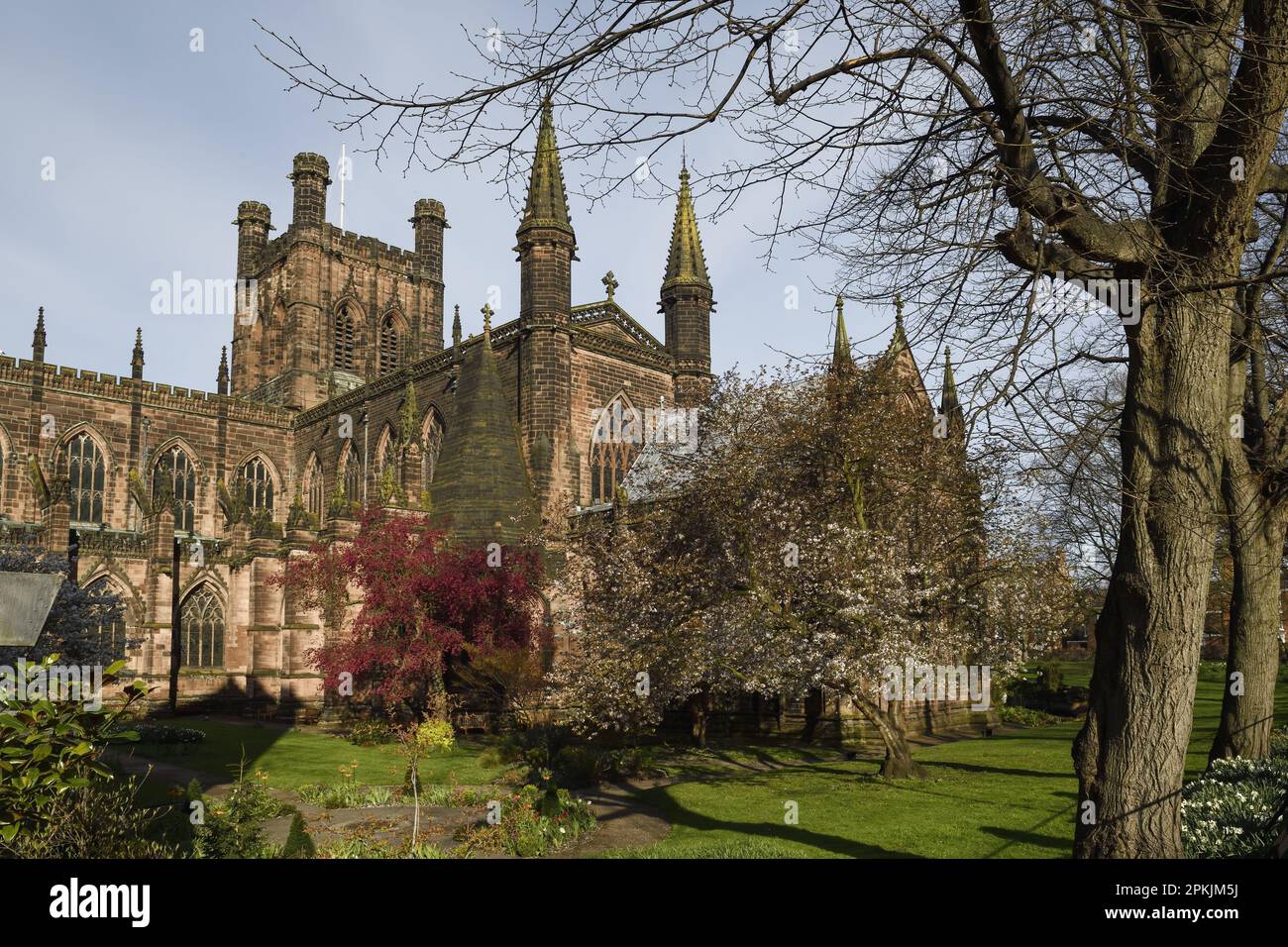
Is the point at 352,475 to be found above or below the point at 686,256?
below

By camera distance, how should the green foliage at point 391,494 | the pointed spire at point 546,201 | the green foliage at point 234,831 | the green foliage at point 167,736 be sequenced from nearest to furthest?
the green foliage at point 234,831 → the green foliage at point 167,736 → the green foliage at point 391,494 → the pointed spire at point 546,201

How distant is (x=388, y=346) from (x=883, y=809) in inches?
1803

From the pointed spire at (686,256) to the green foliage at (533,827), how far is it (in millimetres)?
27912

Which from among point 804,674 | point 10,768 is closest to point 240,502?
point 804,674

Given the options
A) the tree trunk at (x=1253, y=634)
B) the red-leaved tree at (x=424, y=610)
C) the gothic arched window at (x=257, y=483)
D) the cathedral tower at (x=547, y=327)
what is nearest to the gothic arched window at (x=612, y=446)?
the cathedral tower at (x=547, y=327)

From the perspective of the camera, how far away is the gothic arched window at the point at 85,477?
43.2m

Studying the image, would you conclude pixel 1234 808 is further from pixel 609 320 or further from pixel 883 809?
pixel 609 320

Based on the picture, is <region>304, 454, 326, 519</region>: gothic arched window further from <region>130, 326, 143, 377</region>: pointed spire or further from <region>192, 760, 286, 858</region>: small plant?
<region>192, 760, 286, 858</region>: small plant

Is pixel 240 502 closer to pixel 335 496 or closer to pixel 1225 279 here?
pixel 335 496

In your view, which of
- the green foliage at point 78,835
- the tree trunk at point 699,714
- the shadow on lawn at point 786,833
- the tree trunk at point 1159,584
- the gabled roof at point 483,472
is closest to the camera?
the tree trunk at point 1159,584

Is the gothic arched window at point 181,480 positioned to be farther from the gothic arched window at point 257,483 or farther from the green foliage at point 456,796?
the green foliage at point 456,796

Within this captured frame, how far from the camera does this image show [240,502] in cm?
4209

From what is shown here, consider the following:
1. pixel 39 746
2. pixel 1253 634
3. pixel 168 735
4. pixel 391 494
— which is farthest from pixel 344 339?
pixel 39 746

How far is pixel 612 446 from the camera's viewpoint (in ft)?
122
